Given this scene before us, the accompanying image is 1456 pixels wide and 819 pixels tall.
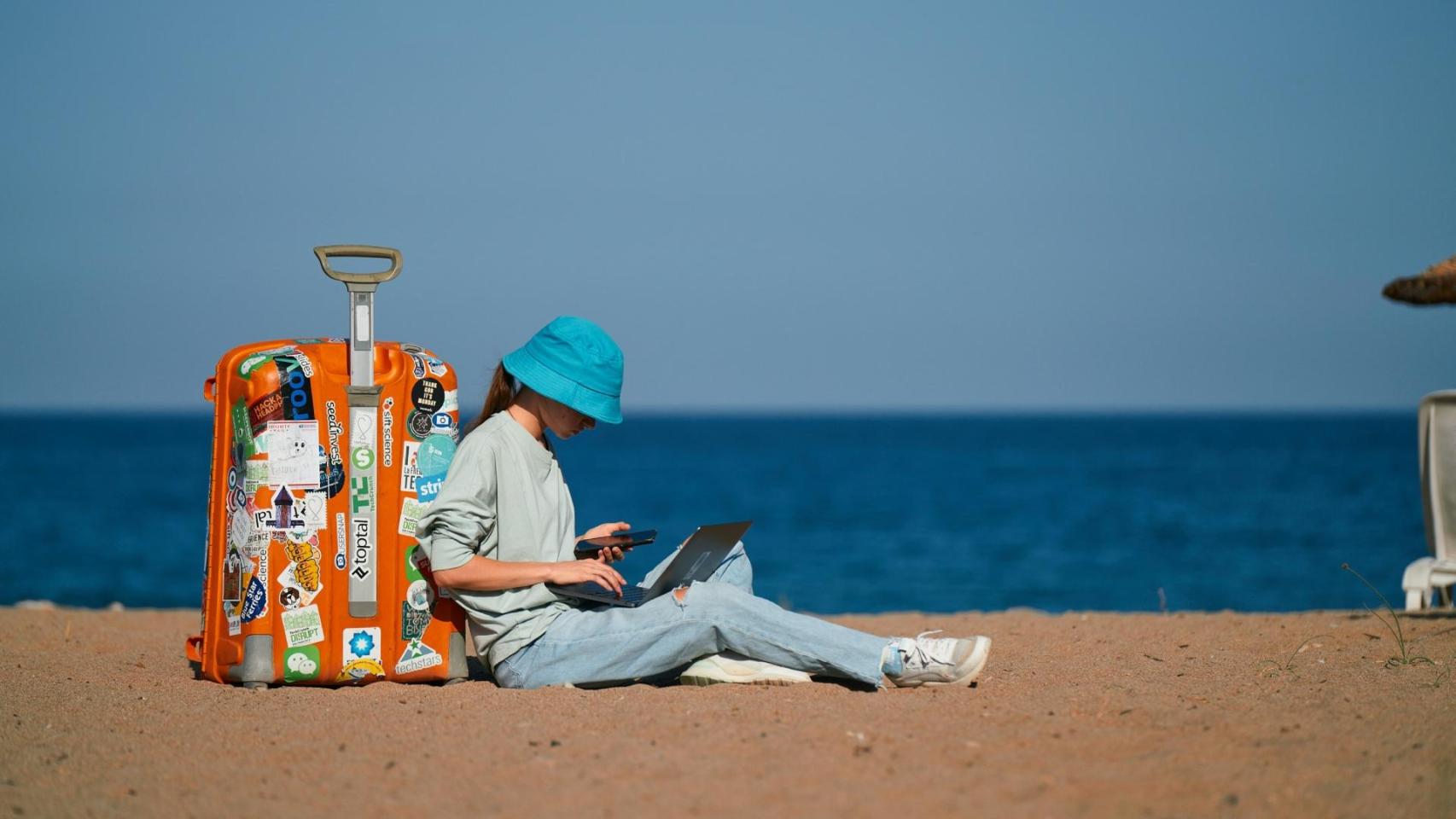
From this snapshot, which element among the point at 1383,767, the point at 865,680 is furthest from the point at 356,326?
the point at 1383,767

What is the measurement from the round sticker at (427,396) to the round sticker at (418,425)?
0.07 feet

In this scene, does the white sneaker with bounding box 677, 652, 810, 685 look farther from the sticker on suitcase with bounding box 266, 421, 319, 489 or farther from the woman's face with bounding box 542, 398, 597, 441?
the sticker on suitcase with bounding box 266, 421, 319, 489

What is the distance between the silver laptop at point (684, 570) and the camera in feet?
16.3

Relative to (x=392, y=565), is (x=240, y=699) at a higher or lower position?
lower

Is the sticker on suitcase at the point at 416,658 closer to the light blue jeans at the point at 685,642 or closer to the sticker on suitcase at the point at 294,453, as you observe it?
the light blue jeans at the point at 685,642

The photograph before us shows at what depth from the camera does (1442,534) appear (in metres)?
7.68

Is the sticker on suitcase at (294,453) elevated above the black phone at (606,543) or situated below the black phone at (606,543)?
above

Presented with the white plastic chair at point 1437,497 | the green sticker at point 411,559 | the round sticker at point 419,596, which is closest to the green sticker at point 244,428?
the green sticker at point 411,559

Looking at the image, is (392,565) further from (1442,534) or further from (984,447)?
(984,447)

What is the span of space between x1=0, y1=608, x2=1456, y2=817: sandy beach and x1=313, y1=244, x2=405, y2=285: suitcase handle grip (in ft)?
5.15

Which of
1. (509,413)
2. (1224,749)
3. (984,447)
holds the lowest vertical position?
(984,447)

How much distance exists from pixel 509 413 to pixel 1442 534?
5.52 m

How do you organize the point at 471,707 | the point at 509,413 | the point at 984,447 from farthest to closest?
the point at 984,447, the point at 509,413, the point at 471,707

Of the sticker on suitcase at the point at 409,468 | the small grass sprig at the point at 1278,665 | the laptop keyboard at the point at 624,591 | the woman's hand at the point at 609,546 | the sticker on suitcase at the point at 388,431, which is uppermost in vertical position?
the sticker on suitcase at the point at 388,431
